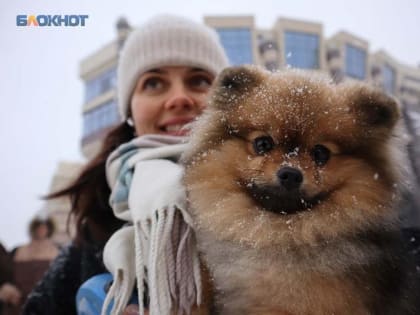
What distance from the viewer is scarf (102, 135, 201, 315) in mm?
1079

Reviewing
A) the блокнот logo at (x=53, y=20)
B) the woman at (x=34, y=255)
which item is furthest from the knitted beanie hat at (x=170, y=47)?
the woman at (x=34, y=255)

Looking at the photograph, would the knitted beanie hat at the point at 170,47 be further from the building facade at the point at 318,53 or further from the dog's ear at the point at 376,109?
the dog's ear at the point at 376,109

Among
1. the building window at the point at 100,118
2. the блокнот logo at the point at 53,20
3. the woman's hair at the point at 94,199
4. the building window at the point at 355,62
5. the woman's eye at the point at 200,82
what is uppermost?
the блокнот logo at the point at 53,20

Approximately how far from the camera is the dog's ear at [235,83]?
3.83ft

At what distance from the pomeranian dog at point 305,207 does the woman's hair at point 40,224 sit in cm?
155

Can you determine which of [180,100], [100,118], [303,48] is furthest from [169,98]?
[100,118]

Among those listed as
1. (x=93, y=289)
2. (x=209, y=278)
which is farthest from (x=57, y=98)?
(x=209, y=278)

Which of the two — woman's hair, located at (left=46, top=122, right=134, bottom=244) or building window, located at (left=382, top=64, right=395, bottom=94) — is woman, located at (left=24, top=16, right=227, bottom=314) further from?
building window, located at (left=382, top=64, right=395, bottom=94)

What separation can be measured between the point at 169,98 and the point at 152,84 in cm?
13

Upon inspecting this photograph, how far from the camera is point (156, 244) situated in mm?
1102

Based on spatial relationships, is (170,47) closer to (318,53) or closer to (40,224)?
(318,53)

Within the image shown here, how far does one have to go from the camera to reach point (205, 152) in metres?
1.17

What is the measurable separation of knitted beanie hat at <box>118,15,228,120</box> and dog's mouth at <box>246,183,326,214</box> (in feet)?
2.16

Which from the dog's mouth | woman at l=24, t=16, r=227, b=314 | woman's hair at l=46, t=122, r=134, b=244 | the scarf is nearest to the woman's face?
woman at l=24, t=16, r=227, b=314
